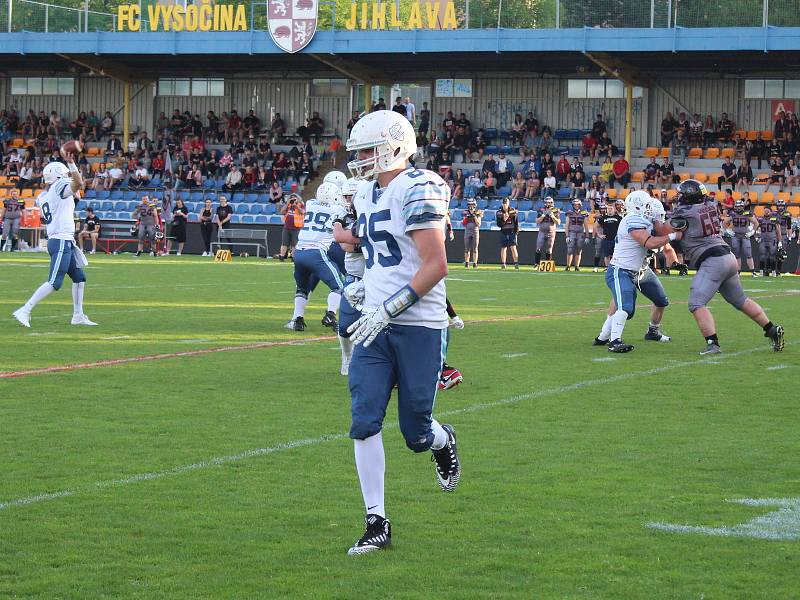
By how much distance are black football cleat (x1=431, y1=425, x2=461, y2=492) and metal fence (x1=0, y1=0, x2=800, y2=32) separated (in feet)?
109

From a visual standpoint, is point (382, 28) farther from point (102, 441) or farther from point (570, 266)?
point (102, 441)

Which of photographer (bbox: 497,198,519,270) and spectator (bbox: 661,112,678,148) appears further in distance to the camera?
spectator (bbox: 661,112,678,148)

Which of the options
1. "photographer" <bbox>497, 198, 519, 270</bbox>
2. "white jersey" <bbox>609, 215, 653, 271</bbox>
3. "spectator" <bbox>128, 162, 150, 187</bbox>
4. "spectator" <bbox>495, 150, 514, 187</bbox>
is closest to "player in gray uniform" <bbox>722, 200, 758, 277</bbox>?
"photographer" <bbox>497, 198, 519, 270</bbox>

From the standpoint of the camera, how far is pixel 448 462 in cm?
577

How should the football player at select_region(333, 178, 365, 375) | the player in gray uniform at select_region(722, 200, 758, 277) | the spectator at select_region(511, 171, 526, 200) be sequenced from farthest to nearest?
the spectator at select_region(511, 171, 526, 200)
the player in gray uniform at select_region(722, 200, 758, 277)
the football player at select_region(333, 178, 365, 375)

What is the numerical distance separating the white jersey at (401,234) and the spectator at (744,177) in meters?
32.6

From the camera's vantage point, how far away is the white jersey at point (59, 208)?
Result: 1410 cm

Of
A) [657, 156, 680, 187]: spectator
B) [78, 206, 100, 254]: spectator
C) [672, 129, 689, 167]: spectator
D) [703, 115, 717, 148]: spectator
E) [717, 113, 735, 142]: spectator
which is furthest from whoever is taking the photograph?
[703, 115, 717, 148]: spectator

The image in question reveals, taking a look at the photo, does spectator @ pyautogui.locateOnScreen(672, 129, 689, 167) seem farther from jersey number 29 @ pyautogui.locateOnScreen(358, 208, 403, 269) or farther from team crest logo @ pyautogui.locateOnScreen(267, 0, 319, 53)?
jersey number 29 @ pyautogui.locateOnScreen(358, 208, 403, 269)

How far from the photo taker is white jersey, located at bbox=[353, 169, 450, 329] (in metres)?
5.31

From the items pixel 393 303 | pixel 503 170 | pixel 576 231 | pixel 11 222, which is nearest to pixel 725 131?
pixel 503 170

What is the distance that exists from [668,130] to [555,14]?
5137 millimetres

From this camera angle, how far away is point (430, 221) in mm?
5289

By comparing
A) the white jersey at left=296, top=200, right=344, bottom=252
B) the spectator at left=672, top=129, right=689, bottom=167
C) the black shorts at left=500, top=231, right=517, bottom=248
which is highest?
the spectator at left=672, top=129, right=689, bottom=167
